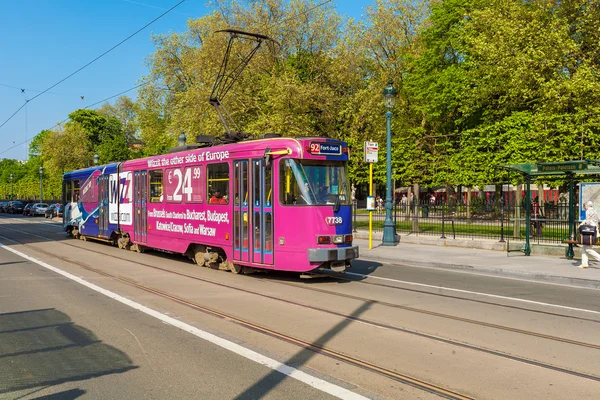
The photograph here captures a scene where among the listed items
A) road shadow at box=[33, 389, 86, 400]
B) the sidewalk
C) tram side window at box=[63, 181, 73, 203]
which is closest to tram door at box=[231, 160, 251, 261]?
the sidewalk

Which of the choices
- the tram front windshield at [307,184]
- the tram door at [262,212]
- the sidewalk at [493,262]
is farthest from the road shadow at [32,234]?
the tram front windshield at [307,184]

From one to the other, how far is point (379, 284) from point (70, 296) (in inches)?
254

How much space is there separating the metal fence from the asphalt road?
741 cm

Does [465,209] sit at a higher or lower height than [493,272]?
higher

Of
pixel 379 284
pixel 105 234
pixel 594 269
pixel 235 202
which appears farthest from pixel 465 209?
pixel 105 234

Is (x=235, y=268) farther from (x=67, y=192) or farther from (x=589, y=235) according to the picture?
(x=67, y=192)

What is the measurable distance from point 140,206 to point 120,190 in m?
2.13

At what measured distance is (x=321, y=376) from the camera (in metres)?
5.51

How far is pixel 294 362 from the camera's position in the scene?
599 cm

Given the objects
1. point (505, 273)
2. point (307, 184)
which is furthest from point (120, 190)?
point (505, 273)

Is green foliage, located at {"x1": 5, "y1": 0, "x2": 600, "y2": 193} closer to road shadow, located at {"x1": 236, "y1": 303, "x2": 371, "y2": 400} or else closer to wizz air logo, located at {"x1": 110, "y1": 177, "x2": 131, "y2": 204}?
wizz air logo, located at {"x1": 110, "y1": 177, "x2": 131, "y2": 204}

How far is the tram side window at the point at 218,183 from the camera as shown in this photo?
13180 mm

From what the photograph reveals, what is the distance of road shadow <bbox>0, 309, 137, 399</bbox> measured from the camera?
5.47m

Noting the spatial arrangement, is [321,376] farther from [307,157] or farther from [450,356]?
[307,157]
